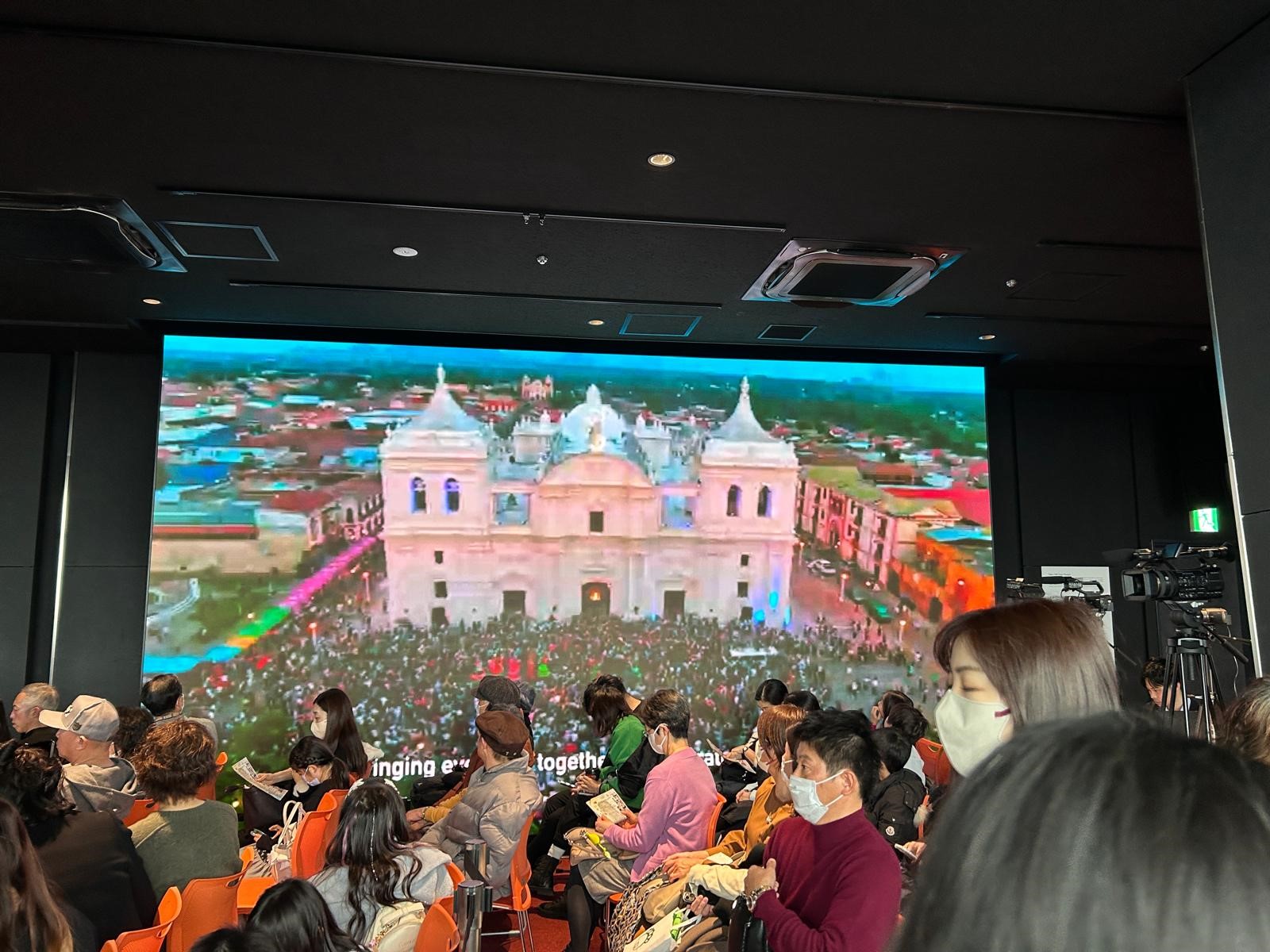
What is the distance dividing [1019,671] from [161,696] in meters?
5.65

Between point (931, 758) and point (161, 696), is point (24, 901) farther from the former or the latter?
point (931, 758)

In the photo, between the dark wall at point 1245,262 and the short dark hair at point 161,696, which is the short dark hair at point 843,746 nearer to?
the dark wall at point 1245,262

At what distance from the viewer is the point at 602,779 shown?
560cm

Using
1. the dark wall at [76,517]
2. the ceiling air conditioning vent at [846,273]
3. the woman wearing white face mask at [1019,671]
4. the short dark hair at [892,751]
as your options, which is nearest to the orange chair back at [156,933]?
the woman wearing white face mask at [1019,671]

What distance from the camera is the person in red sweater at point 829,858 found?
7.52 ft

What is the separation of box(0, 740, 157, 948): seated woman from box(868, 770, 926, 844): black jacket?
8.94ft

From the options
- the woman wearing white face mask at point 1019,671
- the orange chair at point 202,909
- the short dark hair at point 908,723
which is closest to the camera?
the woman wearing white face mask at point 1019,671

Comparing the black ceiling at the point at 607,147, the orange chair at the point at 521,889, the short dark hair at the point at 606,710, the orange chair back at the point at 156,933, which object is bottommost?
the orange chair at the point at 521,889

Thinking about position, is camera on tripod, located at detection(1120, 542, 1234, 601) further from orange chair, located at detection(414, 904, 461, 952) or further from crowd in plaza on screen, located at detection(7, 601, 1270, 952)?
orange chair, located at detection(414, 904, 461, 952)

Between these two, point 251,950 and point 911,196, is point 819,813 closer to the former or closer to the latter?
point 251,950

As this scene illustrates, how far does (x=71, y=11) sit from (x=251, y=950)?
120 inches

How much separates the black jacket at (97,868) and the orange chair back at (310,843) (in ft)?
2.99

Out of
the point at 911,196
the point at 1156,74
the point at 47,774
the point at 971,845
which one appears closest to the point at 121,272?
the point at 47,774

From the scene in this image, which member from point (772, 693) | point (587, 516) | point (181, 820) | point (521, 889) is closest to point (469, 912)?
point (521, 889)
